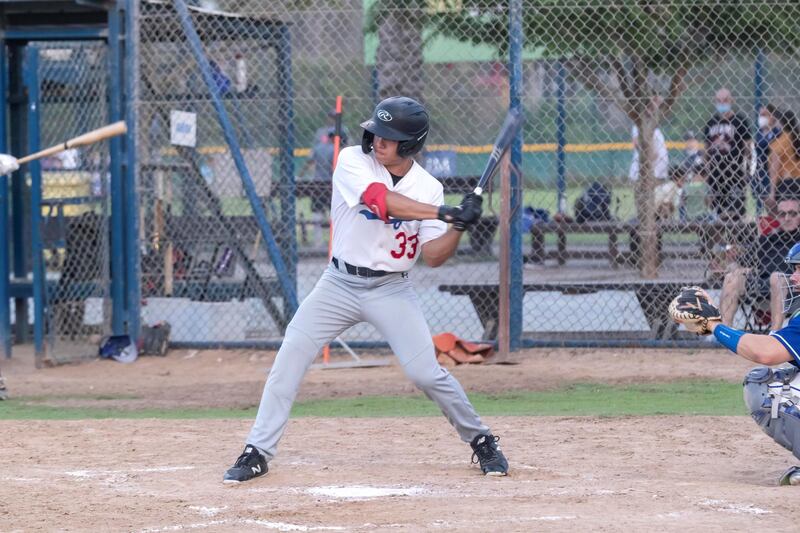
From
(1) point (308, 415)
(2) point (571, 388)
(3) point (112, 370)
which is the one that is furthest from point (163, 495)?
(3) point (112, 370)

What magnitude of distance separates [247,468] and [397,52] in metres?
7.72

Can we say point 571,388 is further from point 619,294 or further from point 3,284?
point 3,284

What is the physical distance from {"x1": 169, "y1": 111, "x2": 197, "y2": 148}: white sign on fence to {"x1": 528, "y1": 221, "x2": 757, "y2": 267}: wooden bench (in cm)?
314

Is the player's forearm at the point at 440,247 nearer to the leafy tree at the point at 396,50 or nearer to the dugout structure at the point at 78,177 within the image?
the dugout structure at the point at 78,177

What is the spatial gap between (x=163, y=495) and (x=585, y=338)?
521 centimetres

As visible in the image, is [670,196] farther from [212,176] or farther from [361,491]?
[361,491]

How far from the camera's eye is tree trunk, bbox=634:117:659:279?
974cm

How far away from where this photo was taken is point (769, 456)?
19.3 feet

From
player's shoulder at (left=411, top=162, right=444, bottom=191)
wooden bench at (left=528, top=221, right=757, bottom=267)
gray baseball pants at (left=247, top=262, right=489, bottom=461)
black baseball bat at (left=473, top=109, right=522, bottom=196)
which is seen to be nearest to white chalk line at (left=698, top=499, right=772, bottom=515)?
gray baseball pants at (left=247, top=262, right=489, bottom=461)

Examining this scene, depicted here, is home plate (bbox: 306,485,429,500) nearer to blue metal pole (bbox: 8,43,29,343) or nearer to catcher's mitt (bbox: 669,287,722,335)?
catcher's mitt (bbox: 669,287,722,335)

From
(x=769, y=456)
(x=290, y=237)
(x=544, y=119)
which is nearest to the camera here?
(x=769, y=456)

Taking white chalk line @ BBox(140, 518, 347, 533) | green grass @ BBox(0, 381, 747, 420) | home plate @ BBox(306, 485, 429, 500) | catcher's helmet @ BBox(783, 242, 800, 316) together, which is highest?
catcher's helmet @ BBox(783, 242, 800, 316)

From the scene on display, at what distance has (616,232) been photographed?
10531mm

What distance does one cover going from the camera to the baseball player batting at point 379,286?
17.5 feet
